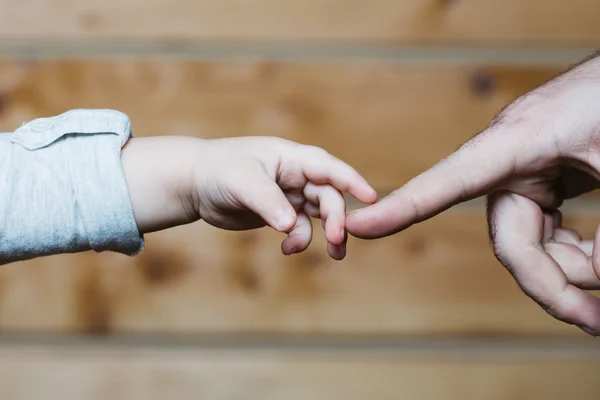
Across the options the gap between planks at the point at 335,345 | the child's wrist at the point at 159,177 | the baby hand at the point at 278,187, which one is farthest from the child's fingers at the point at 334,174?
the gap between planks at the point at 335,345

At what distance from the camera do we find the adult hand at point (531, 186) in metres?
0.53

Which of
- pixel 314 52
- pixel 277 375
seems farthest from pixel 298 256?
pixel 314 52

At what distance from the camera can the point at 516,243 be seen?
58 centimetres

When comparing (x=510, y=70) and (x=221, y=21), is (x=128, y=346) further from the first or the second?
(x=510, y=70)

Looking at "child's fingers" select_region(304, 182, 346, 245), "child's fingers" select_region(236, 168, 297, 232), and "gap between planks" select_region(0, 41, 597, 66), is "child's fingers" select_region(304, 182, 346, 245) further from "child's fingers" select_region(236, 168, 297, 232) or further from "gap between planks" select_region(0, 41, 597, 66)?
"gap between planks" select_region(0, 41, 597, 66)

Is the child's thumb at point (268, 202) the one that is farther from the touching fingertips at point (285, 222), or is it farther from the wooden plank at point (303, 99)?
the wooden plank at point (303, 99)

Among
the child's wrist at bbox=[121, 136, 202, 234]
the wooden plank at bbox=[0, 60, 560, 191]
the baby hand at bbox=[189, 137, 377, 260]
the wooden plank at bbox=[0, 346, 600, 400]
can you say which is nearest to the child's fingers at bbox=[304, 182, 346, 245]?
the baby hand at bbox=[189, 137, 377, 260]

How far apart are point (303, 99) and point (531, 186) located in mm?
514

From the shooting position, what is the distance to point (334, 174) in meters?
0.55

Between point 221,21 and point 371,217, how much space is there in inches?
23.2

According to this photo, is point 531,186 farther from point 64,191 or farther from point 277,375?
point 277,375

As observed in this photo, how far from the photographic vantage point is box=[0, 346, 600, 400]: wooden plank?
1.11 metres

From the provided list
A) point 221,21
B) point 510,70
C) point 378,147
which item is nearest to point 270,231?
point 378,147

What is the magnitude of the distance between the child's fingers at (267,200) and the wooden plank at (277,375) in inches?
24.7
